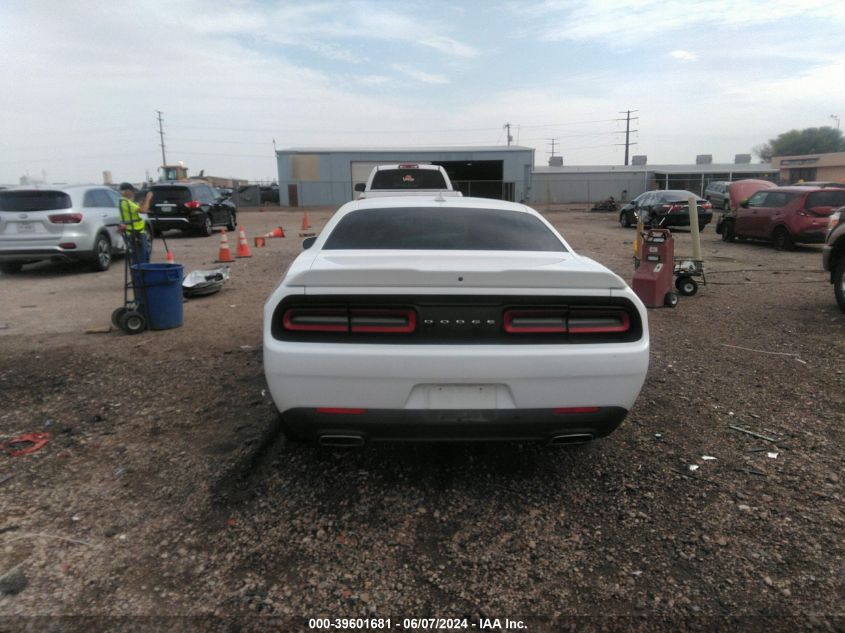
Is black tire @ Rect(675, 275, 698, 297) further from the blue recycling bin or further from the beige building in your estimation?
the beige building

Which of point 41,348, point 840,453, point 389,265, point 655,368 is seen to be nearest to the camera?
point 389,265

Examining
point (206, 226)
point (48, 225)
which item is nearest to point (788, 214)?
point (48, 225)

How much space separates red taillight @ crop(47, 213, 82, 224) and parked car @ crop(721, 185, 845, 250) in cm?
1577

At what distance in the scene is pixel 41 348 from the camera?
6.14 m

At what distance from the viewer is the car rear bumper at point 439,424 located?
2.86 metres

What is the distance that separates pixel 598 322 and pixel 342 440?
1.43 metres

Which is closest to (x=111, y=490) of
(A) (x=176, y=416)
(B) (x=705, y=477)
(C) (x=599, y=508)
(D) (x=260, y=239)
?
(A) (x=176, y=416)

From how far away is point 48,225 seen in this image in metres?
10.3

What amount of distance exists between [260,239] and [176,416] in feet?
39.7

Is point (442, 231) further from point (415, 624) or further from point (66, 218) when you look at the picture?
point (66, 218)

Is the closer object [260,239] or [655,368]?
[655,368]

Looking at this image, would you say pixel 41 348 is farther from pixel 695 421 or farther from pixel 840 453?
pixel 840 453

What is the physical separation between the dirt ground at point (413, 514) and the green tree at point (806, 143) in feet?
322

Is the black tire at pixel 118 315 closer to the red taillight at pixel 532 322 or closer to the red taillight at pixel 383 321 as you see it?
the red taillight at pixel 383 321
